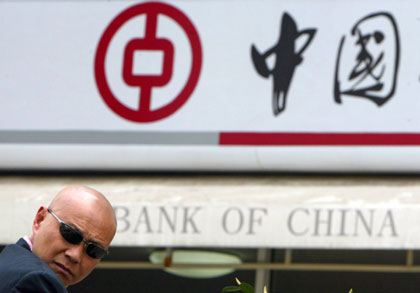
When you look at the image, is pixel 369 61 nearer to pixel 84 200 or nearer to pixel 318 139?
pixel 318 139

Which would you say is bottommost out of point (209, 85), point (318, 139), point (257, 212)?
point (257, 212)

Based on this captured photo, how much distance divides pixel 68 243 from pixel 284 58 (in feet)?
18.6

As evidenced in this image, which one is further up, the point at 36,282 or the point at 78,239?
the point at 78,239

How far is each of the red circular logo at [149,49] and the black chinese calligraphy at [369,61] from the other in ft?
3.41

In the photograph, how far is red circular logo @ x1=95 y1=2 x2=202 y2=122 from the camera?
30.6ft

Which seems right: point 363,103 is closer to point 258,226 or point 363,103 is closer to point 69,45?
point 258,226

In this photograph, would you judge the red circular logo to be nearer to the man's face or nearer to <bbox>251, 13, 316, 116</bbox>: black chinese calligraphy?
<bbox>251, 13, 316, 116</bbox>: black chinese calligraphy

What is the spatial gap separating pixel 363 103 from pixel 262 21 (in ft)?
3.04

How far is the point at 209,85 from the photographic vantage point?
365 inches

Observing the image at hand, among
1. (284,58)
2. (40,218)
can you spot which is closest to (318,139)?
(284,58)

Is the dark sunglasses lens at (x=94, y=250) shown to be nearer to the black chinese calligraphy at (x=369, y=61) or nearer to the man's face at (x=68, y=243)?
the man's face at (x=68, y=243)

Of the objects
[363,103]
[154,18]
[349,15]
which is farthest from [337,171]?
[154,18]

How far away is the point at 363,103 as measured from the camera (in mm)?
8984

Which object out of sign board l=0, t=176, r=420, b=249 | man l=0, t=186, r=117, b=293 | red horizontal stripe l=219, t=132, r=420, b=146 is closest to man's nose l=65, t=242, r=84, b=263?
man l=0, t=186, r=117, b=293
